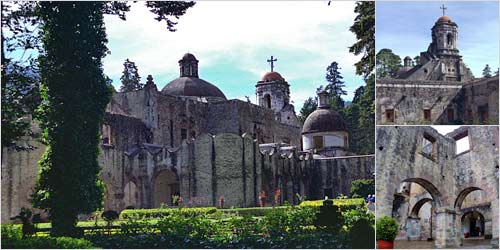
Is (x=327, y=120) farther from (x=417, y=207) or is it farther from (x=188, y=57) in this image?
(x=188, y=57)

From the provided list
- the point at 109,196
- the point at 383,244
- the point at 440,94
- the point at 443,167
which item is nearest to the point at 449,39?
the point at 440,94

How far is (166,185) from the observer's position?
2059 centimetres

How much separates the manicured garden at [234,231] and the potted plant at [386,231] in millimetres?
357

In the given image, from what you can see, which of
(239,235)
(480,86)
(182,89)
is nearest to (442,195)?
(480,86)

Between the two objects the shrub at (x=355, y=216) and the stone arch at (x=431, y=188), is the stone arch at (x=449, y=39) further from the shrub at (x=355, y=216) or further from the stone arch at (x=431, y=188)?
the shrub at (x=355, y=216)

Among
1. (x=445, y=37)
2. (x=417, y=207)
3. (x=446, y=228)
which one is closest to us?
(x=445, y=37)

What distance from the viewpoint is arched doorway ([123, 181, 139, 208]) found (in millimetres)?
18817

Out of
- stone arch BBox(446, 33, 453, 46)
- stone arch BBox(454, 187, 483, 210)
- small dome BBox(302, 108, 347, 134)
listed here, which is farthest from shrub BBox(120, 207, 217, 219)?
stone arch BBox(446, 33, 453, 46)

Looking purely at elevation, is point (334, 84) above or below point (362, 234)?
above

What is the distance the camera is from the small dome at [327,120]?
18436 millimetres

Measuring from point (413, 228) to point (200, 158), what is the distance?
602 centimetres

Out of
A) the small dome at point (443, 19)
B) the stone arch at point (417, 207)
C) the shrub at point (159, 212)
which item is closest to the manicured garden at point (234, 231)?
the shrub at point (159, 212)

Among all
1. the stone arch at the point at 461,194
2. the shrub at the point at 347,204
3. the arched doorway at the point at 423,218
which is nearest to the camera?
the stone arch at the point at 461,194

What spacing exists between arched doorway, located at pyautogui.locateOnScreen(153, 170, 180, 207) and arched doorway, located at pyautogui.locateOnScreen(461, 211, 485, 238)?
7.87 m
